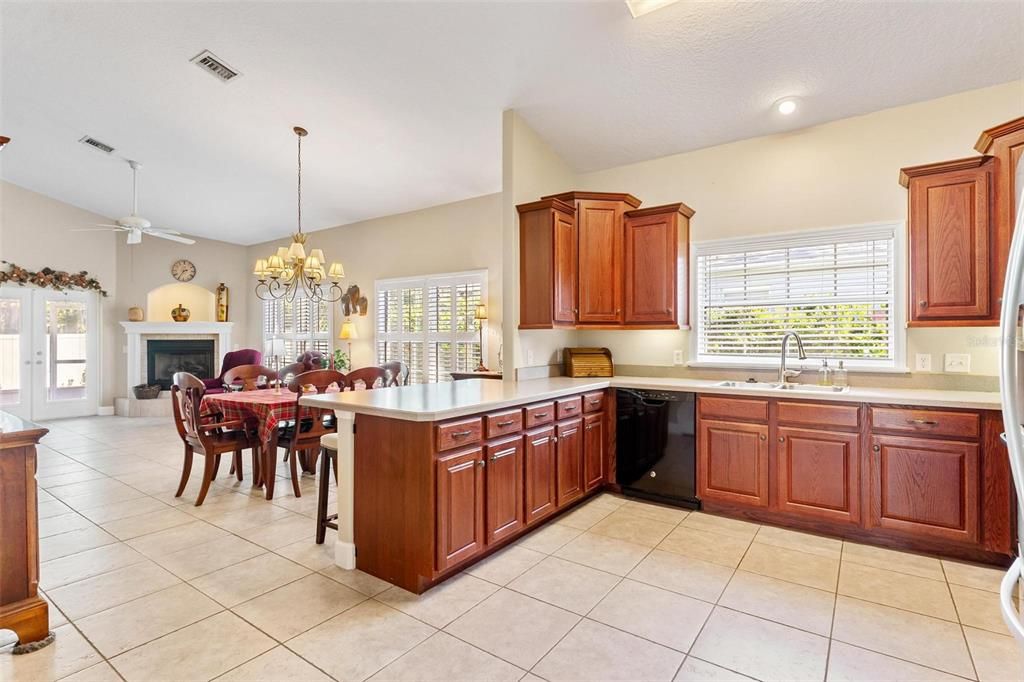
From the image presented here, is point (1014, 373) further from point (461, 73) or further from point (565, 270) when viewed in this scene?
point (461, 73)

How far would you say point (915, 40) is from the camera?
2854 millimetres

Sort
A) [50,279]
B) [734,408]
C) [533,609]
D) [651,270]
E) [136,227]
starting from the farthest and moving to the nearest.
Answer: [50,279] → [136,227] → [651,270] → [734,408] → [533,609]

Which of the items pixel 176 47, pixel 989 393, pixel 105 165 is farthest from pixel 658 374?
pixel 105 165

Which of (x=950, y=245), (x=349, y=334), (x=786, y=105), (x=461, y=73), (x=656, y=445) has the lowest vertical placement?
(x=656, y=445)

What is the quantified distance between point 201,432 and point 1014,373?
4.26m

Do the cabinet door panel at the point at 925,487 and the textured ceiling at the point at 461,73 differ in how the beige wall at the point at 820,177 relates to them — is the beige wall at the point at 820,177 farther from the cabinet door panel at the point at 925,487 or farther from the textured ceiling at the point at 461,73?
the cabinet door panel at the point at 925,487

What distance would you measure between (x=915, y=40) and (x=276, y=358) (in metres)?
8.89

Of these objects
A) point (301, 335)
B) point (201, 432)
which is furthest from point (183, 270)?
point (201, 432)

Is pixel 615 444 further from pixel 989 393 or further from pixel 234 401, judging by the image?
pixel 234 401

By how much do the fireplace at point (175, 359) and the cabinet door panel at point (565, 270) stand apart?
7.36 metres

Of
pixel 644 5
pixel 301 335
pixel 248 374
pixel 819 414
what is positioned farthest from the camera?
pixel 301 335

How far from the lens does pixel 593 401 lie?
12.2 ft

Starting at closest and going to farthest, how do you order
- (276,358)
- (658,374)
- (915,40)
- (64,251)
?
(915,40), (658,374), (64,251), (276,358)

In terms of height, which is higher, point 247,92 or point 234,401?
point 247,92
